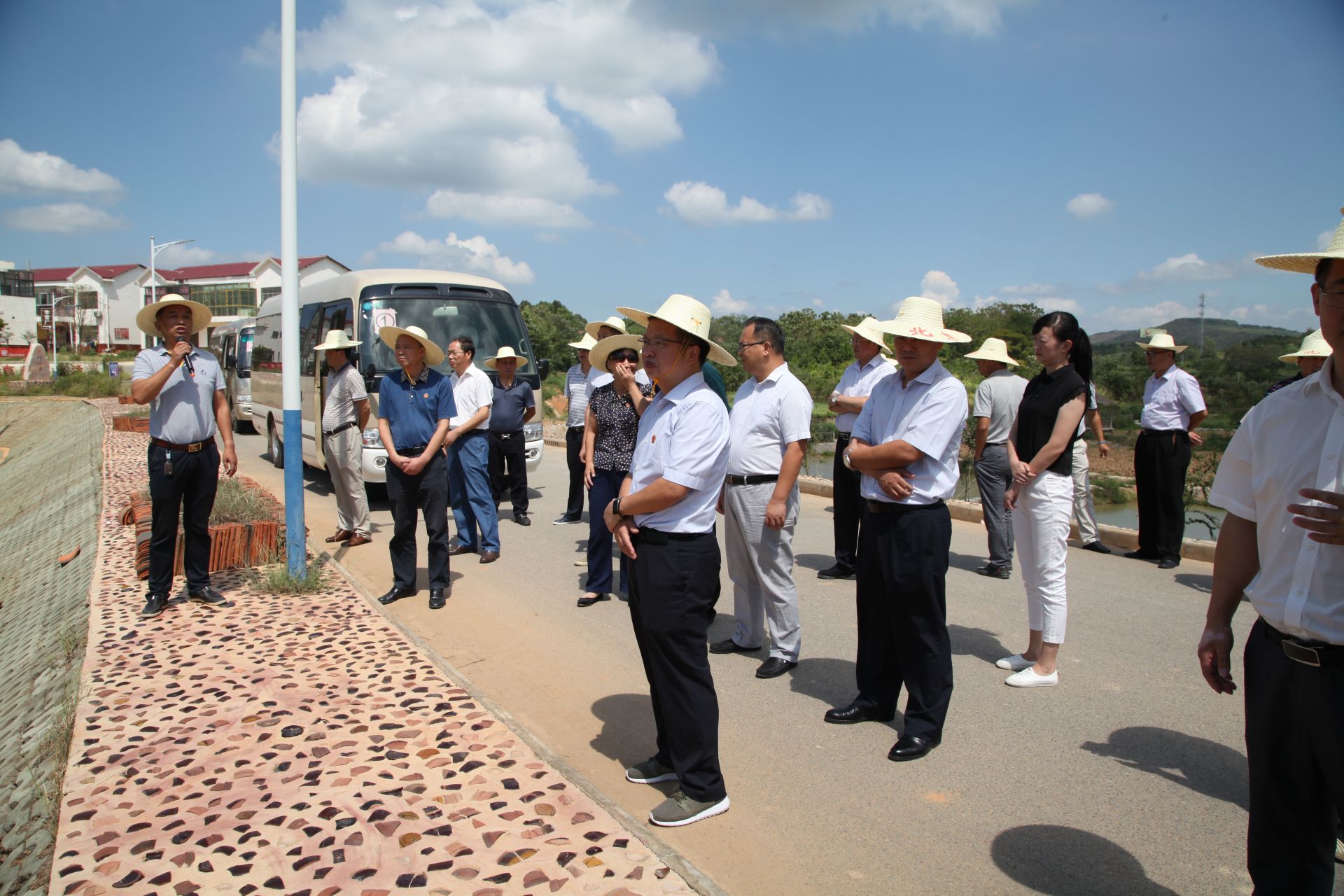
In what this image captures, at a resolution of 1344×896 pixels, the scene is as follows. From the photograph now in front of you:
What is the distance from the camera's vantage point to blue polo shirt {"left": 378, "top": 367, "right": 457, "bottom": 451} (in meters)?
6.28

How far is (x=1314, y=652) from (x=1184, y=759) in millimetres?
2226

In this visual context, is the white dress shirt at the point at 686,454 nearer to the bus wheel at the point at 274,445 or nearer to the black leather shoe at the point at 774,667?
the black leather shoe at the point at 774,667

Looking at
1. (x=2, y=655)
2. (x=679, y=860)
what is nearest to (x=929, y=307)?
(x=679, y=860)

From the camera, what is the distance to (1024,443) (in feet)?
15.3

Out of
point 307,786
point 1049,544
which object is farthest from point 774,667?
point 307,786

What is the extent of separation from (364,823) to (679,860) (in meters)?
1.18

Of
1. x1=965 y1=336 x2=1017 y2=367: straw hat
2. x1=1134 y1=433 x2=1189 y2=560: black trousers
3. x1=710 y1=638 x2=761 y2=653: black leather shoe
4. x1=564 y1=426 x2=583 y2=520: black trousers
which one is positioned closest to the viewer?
x1=710 y1=638 x2=761 y2=653: black leather shoe

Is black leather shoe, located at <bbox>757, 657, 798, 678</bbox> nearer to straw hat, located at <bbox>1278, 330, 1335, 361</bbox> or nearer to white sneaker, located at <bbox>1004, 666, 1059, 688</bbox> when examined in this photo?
white sneaker, located at <bbox>1004, 666, 1059, 688</bbox>

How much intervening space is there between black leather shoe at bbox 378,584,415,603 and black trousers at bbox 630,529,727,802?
364cm

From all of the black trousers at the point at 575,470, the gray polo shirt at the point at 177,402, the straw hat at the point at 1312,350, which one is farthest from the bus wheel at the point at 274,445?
the straw hat at the point at 1312,350

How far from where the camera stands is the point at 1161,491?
748 cm

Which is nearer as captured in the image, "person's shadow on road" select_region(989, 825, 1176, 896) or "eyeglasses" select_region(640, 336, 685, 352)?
"person's shadow on road" select_region(989, 825, 1176, 896)

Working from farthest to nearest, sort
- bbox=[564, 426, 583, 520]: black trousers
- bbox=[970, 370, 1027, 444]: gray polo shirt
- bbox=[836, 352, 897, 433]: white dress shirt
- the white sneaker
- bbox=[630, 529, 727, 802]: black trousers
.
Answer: bbox=[564, 426, 583, 520]: black trousers
bbox=[970, 370, 1027, 444]: gray polo shirt
bbox=[836, 352, 897, 433]: white dress shirt
the white sneaker
bbox=[630, 529, 727, 802]: black trousers

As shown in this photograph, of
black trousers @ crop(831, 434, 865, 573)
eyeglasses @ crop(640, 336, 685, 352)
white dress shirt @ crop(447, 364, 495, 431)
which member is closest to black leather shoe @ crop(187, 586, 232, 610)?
white dress shirt @ crop(447, 364, 495, 431)
